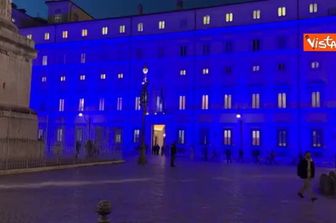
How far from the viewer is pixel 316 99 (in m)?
44.5

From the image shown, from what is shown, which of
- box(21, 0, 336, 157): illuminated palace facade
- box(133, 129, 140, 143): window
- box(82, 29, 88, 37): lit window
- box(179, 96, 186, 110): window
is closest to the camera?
box(21, 0, 336, 157): illuminated palace facade

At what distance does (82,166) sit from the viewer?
2519 centimetres

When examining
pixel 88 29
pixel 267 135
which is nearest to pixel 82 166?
pixel 267 135

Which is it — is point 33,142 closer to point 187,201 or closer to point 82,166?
point 82,166

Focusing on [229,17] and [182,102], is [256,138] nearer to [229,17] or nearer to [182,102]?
[182,102]

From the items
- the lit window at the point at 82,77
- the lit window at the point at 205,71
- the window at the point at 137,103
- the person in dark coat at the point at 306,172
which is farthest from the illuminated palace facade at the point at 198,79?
the person in dark coat at the point at 306,172

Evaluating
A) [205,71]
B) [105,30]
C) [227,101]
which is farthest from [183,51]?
[105,30]

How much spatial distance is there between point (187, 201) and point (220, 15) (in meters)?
41.1

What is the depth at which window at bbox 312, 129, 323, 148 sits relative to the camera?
1704 inches

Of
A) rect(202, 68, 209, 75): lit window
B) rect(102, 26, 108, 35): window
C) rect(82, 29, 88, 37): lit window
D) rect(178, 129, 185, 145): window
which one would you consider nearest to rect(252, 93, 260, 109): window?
rect(202, 68, 209, 75): lit window

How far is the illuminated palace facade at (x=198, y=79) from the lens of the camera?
45.0m

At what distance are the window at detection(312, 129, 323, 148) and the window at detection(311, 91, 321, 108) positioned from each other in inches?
104

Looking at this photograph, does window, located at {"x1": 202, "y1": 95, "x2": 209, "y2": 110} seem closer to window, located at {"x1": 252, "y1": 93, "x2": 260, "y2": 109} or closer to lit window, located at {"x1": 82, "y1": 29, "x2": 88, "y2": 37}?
window, located at {"x1": 252, "y1": 93, "x2": 260, "y2": 109}

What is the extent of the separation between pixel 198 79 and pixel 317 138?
15088 millimetres
